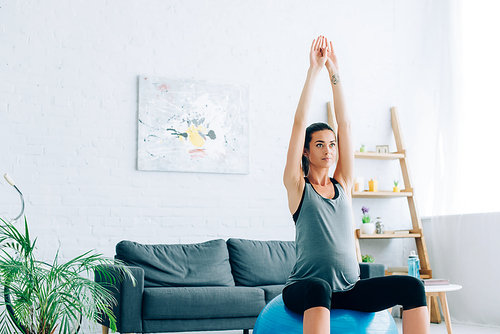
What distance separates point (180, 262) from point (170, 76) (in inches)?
65.3

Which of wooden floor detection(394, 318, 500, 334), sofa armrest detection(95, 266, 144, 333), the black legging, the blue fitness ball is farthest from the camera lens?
wooden floor detection(394, 318, 500, 334)

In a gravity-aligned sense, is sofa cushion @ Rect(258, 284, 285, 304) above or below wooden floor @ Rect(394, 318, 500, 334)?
above

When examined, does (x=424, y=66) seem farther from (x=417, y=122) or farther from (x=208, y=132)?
(x=208, y=132)

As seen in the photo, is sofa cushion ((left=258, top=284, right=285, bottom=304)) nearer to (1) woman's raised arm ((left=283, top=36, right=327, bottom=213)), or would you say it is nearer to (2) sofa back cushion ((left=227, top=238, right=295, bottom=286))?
(2) sofa back cushion ((left=227, top=238, right=295, bottom=286))

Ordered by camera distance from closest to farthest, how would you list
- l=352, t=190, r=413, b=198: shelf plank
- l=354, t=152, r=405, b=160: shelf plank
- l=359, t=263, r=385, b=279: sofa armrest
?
l=359, t=263, r=385, b=279: sofa armrest → l=352, t=190, r=413, b=198: shelf plank → l=354, t=152, r=405, b=160: shelf plank

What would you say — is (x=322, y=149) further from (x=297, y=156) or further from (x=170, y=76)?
(x=170, y=76)

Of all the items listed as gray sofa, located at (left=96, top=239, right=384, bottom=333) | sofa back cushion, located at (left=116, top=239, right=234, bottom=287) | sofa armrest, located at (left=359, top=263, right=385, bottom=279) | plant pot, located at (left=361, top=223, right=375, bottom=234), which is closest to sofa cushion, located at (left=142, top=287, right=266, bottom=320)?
gray sofa, located at (left=96, top=239, right=384, bottom=333)

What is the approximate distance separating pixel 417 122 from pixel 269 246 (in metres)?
2.24

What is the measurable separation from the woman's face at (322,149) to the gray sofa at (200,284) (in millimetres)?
1622

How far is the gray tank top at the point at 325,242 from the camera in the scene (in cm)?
180

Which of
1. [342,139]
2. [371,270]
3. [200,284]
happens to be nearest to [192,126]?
[200,284]

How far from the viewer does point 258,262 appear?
152 inches

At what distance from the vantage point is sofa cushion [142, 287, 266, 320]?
10.3ft

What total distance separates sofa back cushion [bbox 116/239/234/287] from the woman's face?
1.94m
